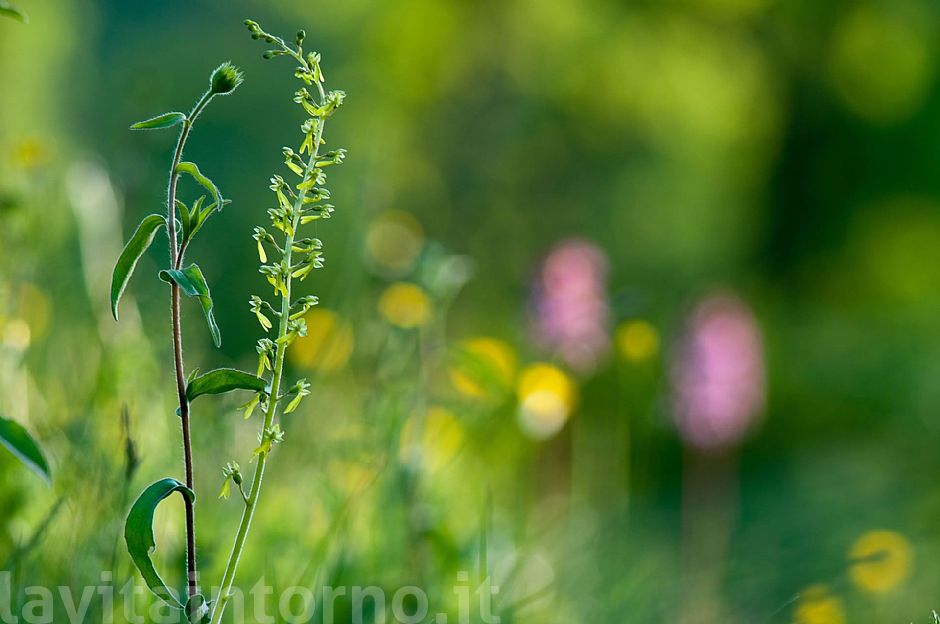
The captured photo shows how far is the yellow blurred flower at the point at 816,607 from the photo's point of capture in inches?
40.3

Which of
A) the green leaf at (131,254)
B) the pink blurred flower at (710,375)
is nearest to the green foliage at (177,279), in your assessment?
the green leaf at (131,254)

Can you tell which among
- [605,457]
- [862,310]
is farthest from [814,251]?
[605,457]

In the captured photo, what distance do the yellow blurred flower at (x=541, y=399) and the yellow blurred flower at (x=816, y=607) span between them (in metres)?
0.47

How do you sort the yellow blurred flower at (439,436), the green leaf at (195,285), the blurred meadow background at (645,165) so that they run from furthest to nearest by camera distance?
1. the blurred meadow background at (645,165)
2. the yellow blurred flower at (439,436)
3. the green leaf at (195,285)

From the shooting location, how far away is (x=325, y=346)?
4.32 ft

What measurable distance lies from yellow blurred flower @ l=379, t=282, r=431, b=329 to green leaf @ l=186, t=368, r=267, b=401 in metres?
0.69

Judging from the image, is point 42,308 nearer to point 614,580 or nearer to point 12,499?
point 12,499

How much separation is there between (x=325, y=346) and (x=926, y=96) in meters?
5.08

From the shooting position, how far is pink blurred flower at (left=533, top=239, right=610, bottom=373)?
179 centimetres

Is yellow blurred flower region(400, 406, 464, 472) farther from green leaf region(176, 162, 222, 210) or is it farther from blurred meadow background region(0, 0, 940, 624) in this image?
blurred meadow background region(0, 0, 940, 624)

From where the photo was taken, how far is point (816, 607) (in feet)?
3.55

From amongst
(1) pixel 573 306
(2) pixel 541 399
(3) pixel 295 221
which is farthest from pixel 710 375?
(3) pixel 295 221

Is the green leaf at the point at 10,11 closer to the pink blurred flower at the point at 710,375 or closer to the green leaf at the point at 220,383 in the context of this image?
the green leaf at the point at 220,383

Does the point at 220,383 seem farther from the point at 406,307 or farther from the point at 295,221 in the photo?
the point at 406,307
